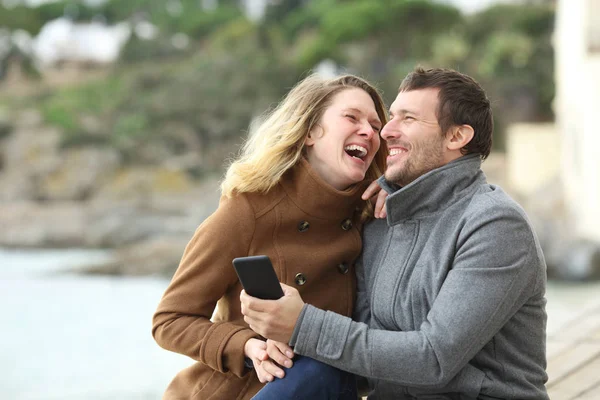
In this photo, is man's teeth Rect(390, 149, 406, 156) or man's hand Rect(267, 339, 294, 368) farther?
man's teeth Rect(390, 149, 406, 156)

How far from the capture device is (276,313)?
159 centimetres

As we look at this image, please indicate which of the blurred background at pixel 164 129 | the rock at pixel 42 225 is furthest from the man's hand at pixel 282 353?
the rock at pixel 42 225

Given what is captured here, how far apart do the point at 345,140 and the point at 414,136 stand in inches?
8.8

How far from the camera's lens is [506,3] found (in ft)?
89.0

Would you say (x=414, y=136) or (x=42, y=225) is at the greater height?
(x=42, y=225)

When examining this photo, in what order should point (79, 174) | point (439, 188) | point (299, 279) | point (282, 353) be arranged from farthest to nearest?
point (79, 174), point (299, 279), point (439, 188), point (282, 353)

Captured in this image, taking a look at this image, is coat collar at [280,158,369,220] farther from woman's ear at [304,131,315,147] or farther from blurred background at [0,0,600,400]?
blurred background at [0,0,600,400]

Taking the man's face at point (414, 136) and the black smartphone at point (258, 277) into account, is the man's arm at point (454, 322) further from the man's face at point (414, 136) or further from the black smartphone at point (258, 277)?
the man's face at point (414, 136)

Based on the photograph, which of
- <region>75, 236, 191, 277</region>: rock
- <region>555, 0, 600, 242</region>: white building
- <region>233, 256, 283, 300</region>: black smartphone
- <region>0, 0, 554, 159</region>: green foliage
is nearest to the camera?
<region>233, 256, 283, 300</region>: black smartphone

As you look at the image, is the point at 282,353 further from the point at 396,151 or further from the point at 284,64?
the point at 284,64

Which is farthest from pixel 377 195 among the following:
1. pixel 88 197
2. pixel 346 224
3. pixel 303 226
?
pixel 88 197

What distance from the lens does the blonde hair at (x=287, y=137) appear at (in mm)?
1909

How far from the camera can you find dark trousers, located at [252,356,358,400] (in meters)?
1.62

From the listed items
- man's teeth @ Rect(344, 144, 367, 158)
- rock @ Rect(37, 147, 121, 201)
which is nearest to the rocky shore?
rock @ Rect(37, 147, 121, 201)
